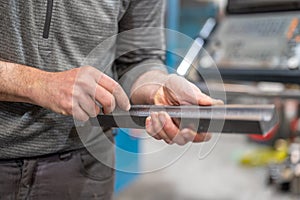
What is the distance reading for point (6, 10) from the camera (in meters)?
0.82

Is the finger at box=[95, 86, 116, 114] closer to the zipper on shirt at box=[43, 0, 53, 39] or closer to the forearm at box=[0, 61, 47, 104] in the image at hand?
the forearm at box=[0, 61, 47, 104]

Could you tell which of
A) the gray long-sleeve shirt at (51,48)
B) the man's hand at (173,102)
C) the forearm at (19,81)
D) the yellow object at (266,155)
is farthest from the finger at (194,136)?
the yellow object at (266,155)

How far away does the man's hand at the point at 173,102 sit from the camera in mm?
741

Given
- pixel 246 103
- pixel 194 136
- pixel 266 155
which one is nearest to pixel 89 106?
pixel 194 136

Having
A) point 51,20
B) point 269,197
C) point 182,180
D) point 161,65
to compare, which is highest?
point 51,20

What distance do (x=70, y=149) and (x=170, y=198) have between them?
1.72 m

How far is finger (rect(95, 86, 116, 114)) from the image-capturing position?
649 millimetres

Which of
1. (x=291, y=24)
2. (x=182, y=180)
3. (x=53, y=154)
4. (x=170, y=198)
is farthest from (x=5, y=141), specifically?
(x=182, y=180)

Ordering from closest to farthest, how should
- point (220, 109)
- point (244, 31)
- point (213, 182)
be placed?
point (220, 109) < point (244, 31) < point (213, 182)

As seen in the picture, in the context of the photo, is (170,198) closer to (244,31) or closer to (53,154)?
(244,31)

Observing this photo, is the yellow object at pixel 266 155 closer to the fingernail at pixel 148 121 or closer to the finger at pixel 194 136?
the finger at pixel 194 136

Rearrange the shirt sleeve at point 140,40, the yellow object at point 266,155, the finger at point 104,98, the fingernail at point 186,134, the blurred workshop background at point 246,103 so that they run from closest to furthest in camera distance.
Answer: the finger at point 104,98 < the fingernail at point 186,134 < the shirt sleeve at point 140,40 < the blurred workshop background at point 246,103 < the yellow object at point 266,155

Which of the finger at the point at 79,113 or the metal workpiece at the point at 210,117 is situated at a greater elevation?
the finger at the point at 79,113

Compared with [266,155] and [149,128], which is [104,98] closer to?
[149,128]
